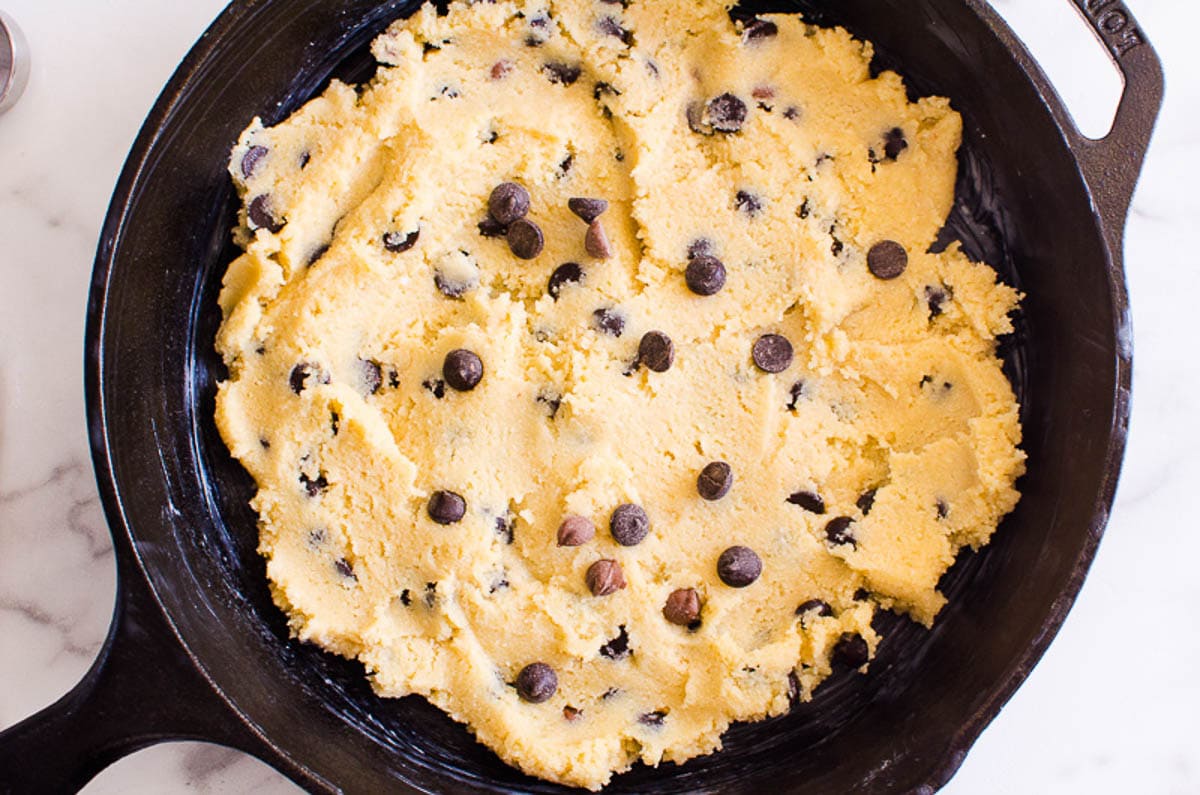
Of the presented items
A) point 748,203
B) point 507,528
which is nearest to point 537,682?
point 507,528

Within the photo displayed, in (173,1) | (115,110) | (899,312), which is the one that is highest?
(173,1)

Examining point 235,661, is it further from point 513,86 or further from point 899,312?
point 899,312

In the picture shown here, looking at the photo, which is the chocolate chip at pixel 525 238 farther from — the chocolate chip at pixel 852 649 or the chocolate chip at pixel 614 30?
the chocolate chip at pixel 852 649

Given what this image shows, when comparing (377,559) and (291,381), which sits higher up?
(291,381)

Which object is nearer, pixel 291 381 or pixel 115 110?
pixel 291 381

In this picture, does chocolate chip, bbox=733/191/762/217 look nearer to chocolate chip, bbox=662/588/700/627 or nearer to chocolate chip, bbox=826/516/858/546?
chocolate chip, bbox=826/516/858/546

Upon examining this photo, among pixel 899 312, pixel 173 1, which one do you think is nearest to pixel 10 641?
pixel 173 1

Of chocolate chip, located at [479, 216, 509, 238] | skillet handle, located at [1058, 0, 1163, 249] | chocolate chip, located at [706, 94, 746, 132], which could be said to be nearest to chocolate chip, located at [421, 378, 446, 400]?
chocolate chip, located at [479, 216, 509, 238]

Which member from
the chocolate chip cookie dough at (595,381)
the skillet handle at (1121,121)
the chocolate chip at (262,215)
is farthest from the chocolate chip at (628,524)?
the skillet handle at (1121,121)
